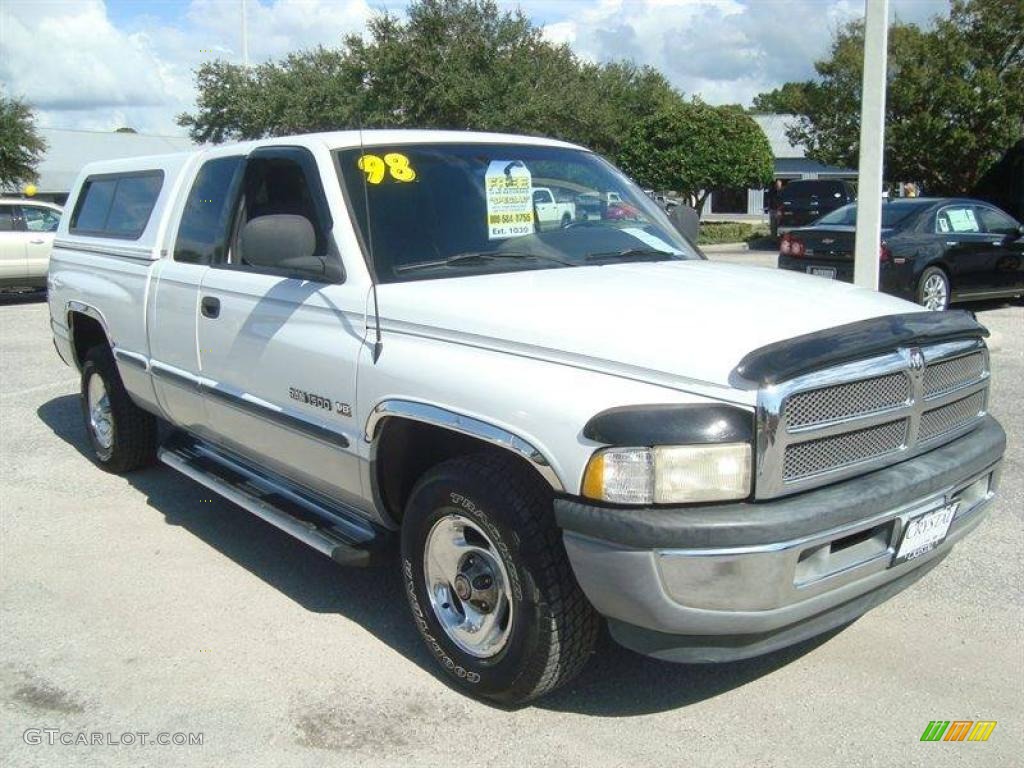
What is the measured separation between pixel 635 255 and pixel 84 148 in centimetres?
4968

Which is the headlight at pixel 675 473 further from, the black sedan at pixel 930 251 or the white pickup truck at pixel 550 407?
the black sedan at pixel 930 251

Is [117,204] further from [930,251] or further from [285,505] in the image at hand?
[930,251]

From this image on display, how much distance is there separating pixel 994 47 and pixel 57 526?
959 inches

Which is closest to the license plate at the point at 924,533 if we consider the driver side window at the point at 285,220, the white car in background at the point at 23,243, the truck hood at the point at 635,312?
the truck hood at the point at 635,312

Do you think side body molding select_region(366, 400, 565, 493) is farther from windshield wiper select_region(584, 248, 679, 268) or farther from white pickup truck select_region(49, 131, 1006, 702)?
windshield wiper select_region(584, 248, 679, 268)

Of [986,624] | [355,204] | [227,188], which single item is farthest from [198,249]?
[986,624]

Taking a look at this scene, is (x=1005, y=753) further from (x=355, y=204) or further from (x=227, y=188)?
(x=227, y=188)

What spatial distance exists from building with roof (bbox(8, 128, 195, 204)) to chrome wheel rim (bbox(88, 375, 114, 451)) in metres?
40.7

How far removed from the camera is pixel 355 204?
396 cm

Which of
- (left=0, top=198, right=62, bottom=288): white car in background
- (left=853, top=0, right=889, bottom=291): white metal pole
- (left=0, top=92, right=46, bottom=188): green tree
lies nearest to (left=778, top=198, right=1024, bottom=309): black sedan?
(left=853, top=0, right=889, bottom=291): white metal pole

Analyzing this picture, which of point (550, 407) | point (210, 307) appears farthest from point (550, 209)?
point (210, 307)

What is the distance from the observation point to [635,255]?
4.28 m

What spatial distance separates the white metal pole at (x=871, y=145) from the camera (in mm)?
9219

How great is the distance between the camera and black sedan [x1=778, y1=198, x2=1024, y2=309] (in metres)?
11.7
